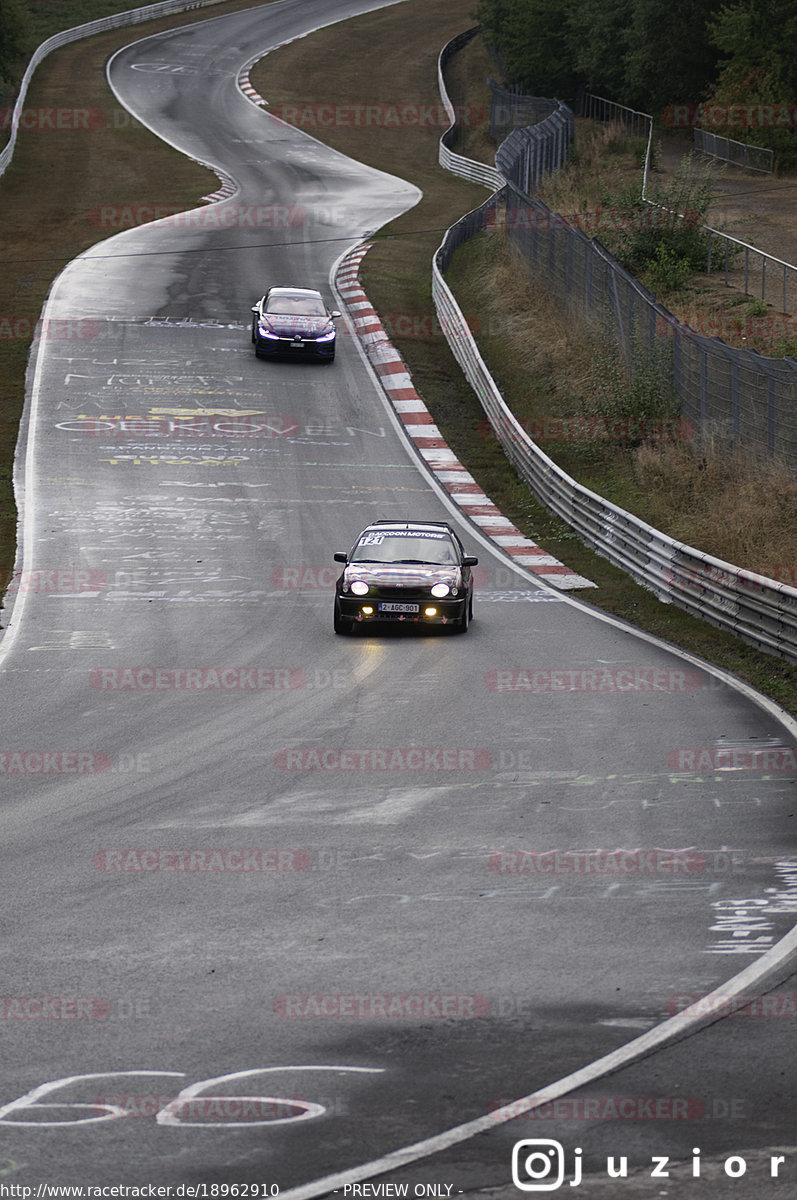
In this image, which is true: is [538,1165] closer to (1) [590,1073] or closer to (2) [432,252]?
(1) [590,1073]

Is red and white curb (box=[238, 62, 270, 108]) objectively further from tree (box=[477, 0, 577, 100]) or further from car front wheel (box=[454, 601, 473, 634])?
car front wheel (box=[454, 601, 473, 634])

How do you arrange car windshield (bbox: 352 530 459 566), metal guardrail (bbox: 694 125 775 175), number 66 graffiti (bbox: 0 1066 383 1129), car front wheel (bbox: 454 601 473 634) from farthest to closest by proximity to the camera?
metal guardrail (bbox: 694 125 775 175) → car windshield (bbox: 352 530 459 566) → car front wheel (bbox: 454 601 473 634) → number 66 graffiti (bbox: 0 1066 383 1129)

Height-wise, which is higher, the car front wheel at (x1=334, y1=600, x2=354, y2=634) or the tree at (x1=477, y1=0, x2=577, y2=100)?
the tree at (x1=477, y1=0, x2=577, y2=100)

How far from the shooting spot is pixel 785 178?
50.3 m

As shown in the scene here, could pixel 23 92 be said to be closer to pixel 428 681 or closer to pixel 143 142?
pixel 143 142

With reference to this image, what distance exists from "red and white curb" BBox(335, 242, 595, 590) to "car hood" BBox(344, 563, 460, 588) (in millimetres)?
3642

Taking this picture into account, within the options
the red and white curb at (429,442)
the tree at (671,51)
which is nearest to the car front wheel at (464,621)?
the red and white curb at (429,442)

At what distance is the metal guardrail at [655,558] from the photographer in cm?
1680

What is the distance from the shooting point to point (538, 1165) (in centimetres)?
586

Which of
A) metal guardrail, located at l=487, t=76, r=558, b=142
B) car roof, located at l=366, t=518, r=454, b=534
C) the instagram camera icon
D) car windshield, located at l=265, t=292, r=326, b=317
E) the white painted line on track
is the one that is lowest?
the white painted line on track

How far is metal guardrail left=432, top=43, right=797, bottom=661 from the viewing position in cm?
1680

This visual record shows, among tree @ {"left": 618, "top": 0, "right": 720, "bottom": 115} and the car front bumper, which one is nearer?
the car front bumper

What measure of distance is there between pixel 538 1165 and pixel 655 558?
15.2 meters

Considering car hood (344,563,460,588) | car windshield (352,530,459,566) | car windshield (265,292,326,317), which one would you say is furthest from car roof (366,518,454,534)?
car windshield (265,292,326,317)
